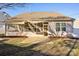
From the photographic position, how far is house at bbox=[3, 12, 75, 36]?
2174 mm

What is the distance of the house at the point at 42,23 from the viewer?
2174 millimetres

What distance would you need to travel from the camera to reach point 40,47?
218cm

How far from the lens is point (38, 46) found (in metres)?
2.19

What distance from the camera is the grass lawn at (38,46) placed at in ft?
7.06

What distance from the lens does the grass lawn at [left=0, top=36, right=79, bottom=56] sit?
7.06ft

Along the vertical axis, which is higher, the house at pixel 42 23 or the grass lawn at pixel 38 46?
the house at pixel 42 23

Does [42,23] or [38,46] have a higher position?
[42,23]

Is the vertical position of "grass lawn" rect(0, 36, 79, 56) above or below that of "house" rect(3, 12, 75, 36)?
below

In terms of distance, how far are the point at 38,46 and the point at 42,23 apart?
0.30 metres

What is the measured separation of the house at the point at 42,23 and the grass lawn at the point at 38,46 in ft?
0.34

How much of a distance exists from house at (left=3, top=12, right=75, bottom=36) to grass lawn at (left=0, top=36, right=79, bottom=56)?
103 millimetres

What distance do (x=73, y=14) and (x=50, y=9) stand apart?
0.97 ft

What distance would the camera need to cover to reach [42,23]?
2180 millimetres

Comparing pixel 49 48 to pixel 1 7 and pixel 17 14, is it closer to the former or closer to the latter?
pixel 17 14
